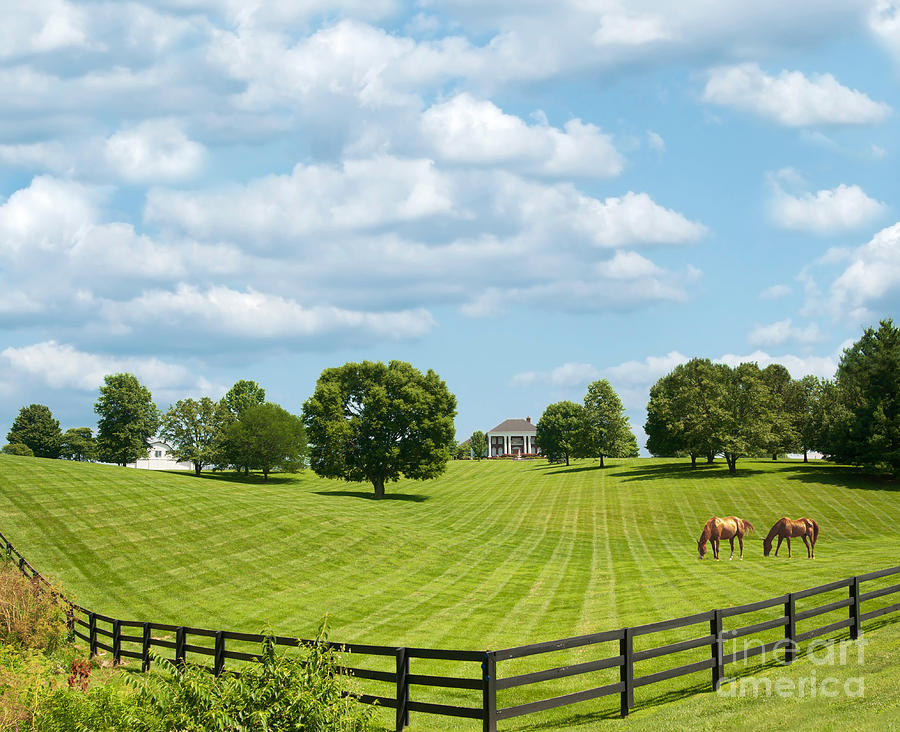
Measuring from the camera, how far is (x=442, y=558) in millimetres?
49031

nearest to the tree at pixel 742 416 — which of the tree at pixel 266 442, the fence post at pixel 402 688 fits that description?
the tree at pixel 266 442

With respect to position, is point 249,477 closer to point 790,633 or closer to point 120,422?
point 120,422

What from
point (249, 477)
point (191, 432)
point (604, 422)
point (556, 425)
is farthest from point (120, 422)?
point (556, 425)

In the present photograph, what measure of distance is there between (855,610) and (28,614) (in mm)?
24097

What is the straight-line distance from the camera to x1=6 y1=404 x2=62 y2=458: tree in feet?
443

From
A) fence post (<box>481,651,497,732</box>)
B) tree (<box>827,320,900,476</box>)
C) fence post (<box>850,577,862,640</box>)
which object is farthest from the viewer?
tree (<box>827,320,900,476</box>)

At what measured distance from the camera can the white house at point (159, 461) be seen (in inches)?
5142

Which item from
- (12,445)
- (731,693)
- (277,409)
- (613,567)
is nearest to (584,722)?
(731,693)

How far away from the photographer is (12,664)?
17.6 m

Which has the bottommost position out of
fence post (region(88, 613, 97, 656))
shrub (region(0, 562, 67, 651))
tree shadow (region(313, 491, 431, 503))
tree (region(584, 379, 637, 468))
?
tree shadow (region(313, 491, 431, 503))

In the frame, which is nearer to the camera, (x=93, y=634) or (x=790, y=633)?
(x=790, y=633)

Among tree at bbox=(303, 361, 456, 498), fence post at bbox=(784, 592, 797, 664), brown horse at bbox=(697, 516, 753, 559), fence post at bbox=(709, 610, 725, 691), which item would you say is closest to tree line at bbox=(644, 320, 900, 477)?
tree at bbox=(303, 361, 456, 498)

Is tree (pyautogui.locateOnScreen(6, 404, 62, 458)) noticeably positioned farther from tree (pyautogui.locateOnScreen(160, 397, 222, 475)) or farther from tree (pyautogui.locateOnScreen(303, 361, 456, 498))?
tree (pyautogui.locateOnScreen(303, 361, 456, 498))

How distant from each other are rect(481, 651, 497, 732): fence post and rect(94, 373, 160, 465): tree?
379ft
